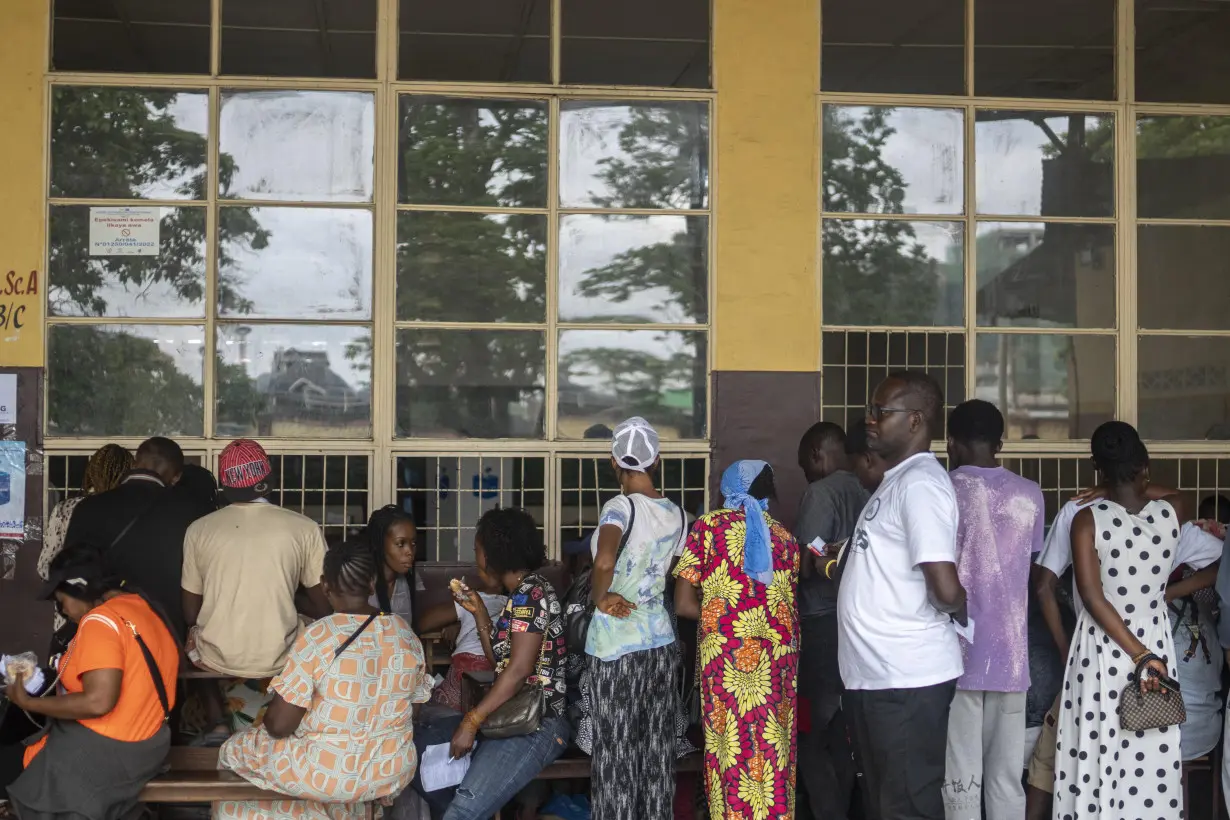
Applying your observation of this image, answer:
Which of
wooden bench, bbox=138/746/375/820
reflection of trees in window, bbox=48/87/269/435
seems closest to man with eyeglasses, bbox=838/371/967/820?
wooden bench, bbox=138/746/375/820

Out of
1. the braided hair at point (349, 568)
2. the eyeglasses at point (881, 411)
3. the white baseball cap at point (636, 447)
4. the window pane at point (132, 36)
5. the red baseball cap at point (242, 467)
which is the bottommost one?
the braided hair at point (349, 568)

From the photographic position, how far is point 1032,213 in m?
6.70

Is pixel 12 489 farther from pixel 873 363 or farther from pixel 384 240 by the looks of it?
pixel 873 363

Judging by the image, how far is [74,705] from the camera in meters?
4.25

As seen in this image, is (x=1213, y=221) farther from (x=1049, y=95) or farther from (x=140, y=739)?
(x=140, y=739)

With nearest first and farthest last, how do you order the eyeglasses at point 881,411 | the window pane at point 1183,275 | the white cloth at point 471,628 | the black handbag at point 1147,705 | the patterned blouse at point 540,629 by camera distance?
Answer: the eyeglasses at point 881,411
the black handbag at point 1147,705
the patterned blouse at point 540,629
the white cloth at point 471,628
the window pane at point 1183,275

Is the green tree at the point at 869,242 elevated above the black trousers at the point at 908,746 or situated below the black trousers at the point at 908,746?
above

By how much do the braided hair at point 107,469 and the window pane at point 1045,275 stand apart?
13.6 ft

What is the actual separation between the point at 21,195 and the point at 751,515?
3.86 m

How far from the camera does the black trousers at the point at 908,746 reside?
405 centimetres

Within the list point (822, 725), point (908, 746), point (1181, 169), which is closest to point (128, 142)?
point (822, 725)

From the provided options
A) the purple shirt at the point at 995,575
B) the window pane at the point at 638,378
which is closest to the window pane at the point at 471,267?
the window pane at the point at 638,378

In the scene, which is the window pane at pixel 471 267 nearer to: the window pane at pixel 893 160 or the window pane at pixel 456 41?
the window pane at pixel 456 41

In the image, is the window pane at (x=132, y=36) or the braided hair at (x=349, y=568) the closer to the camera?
the braided hair at (x=349, y=568)
